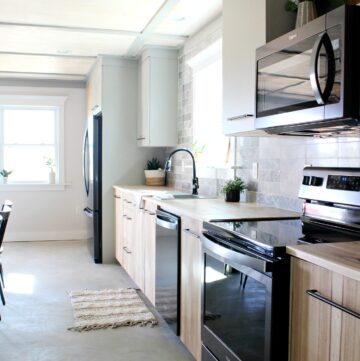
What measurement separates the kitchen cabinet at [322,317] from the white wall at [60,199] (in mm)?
5312

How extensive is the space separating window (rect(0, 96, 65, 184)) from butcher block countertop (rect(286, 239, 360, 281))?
5508mm

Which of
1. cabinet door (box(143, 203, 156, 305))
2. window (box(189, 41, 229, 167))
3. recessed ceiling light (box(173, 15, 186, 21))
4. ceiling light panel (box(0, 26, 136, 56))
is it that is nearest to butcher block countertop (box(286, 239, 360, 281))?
cabinet door (box(143, 203, 156, 305))

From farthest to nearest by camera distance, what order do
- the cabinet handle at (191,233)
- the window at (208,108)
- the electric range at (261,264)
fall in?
the window at (208,108)
the cabinet handle at (191,233)
the electric range at (261,264)

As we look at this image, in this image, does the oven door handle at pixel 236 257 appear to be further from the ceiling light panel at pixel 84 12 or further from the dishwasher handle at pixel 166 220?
the ceiling light panel at pixel 84 12

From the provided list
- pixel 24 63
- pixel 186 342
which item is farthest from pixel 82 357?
pixel 24 63

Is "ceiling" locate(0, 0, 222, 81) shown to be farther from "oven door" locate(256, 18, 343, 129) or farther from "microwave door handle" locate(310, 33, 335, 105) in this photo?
"microwave door handle" locate(310, 33, 335, 105)

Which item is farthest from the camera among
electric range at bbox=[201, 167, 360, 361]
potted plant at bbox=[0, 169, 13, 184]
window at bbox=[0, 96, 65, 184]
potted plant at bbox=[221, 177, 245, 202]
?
window at bbox=[0, 96, 65, 184]

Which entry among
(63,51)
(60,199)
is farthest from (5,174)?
(63,51)

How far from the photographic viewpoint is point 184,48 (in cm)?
450

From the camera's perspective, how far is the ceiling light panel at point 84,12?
11.0 feet

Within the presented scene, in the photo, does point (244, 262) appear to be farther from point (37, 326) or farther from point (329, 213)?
point (37, 326)

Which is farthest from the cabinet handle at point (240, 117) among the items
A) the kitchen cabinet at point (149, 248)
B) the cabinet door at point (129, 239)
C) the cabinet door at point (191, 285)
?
the cabinet door at point (129, 239)

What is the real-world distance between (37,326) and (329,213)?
220 centimetres

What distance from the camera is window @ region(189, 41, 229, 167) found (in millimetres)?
3855
